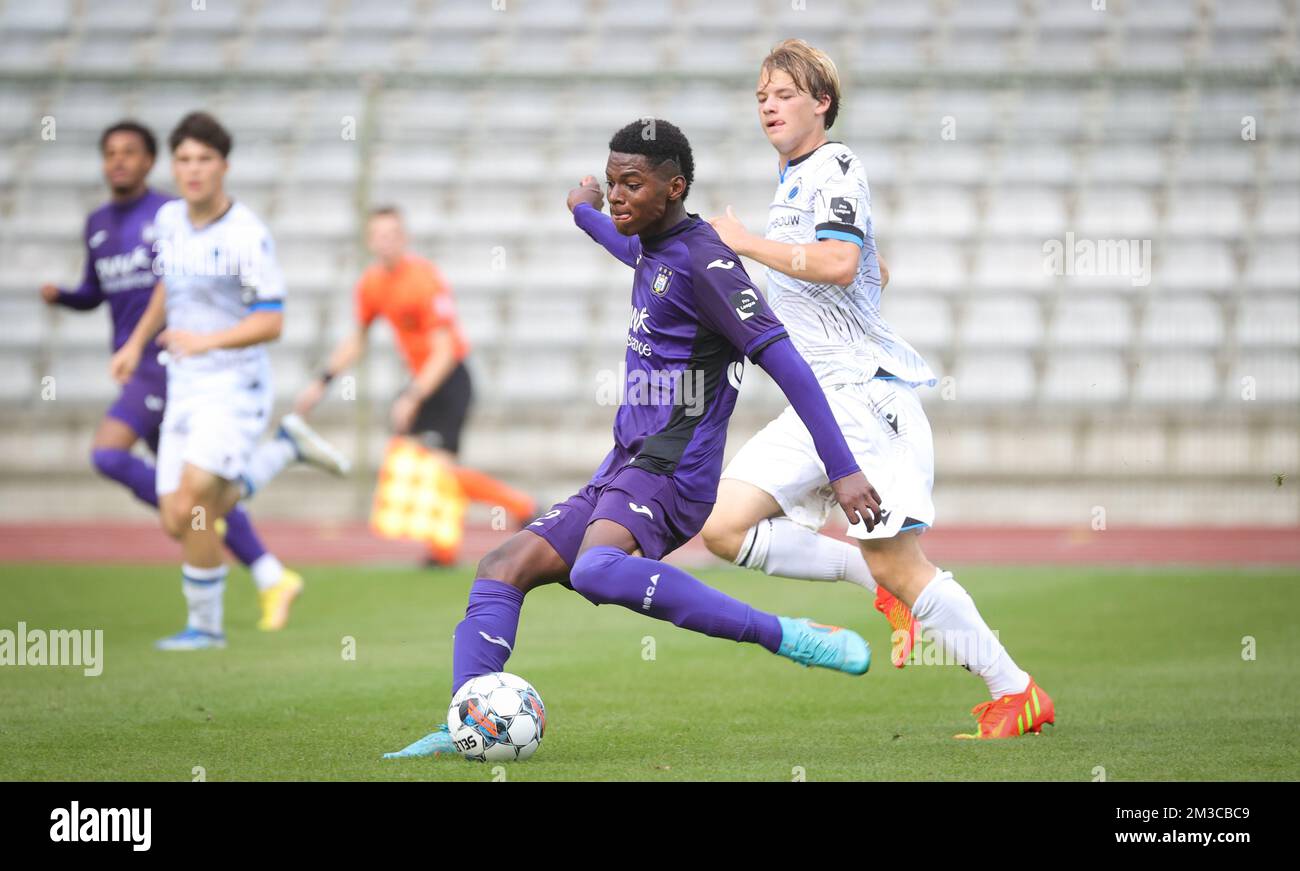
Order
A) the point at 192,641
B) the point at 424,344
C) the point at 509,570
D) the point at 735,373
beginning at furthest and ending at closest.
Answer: the point at 424,344
the point at 192,641
the point at 735,373
the point at 509,570

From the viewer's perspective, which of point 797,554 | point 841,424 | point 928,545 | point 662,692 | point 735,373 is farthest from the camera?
point 928,545

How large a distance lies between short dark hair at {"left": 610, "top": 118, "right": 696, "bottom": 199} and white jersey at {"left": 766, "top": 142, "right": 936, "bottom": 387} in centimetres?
53

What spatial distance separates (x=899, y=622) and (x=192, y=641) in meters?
3.76

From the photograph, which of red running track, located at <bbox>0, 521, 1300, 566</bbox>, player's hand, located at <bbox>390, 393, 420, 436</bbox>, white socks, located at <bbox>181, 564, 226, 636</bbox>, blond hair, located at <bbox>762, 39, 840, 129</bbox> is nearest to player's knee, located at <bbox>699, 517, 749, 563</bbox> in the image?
blond hair, located at <bbox>762, 39, 840, 129</bbox>

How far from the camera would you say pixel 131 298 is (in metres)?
8.63

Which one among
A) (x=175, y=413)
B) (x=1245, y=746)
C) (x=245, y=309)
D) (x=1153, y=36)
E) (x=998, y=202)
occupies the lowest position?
(x=1245, y=746)

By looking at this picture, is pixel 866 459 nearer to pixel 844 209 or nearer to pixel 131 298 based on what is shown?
pixel 844 209

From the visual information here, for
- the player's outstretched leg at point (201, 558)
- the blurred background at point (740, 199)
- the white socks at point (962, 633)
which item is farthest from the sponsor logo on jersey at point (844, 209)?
the blurred background at point (740, 199)

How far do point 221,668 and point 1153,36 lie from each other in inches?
561

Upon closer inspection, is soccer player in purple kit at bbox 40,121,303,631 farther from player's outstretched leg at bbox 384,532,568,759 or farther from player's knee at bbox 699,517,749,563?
player's outstretched leg at bbox 384,532,568,759

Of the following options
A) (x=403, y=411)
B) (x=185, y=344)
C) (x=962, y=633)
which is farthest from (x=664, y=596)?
(x=403, y=411)

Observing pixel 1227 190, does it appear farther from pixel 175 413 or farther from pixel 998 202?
pixel 175 413

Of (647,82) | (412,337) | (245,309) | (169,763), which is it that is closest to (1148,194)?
(647,82)

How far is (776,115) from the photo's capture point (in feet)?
17.5
